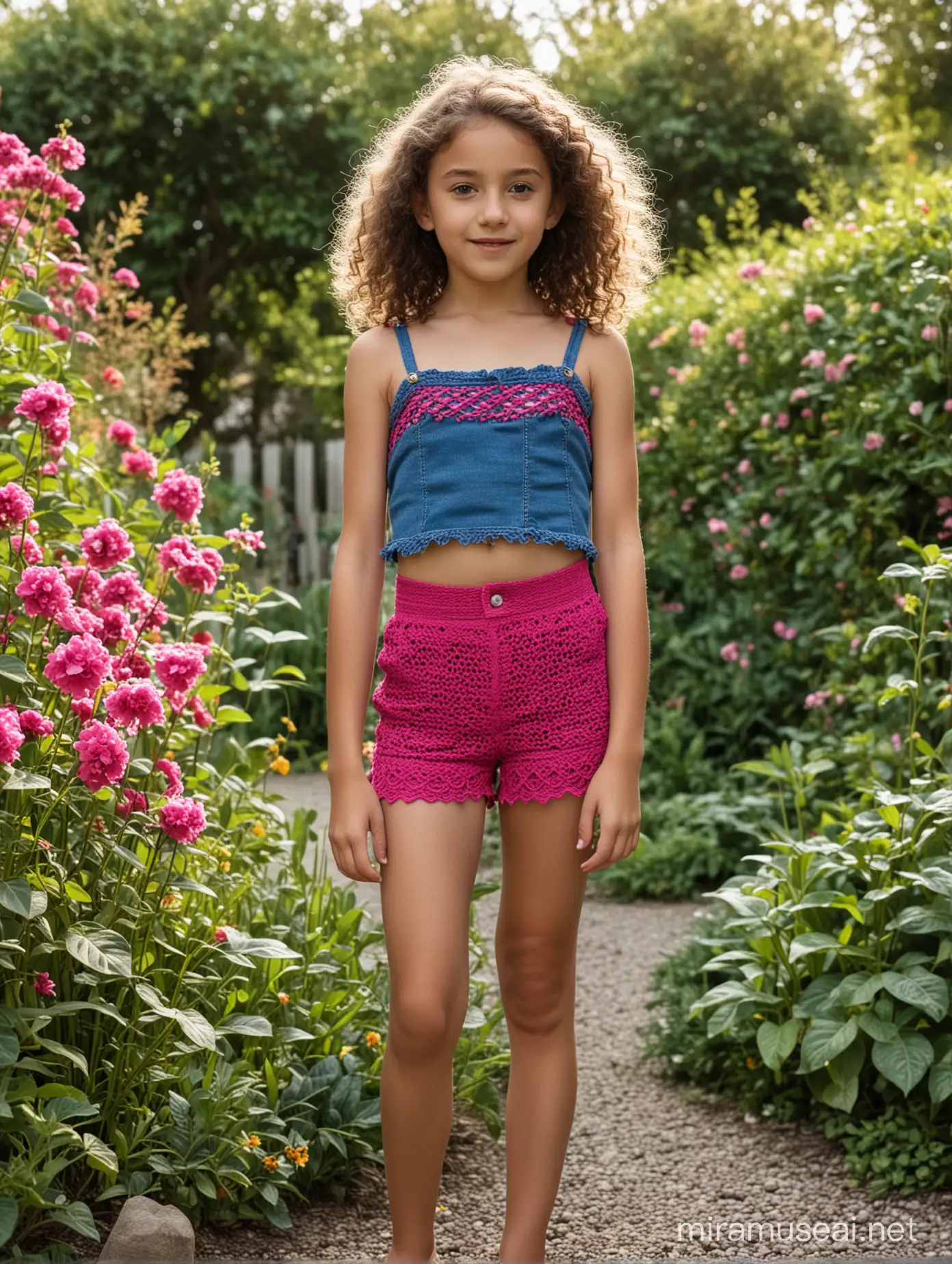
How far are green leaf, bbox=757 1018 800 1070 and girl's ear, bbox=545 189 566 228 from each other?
158 cm

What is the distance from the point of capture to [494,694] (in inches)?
77.8

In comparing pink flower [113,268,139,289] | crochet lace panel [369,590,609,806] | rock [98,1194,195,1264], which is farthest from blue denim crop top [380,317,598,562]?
pink flower [113,268,139,289]

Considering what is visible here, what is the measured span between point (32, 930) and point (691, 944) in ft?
6.48

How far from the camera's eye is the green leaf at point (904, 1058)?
2500 mm

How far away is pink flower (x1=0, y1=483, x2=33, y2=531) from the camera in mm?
2092

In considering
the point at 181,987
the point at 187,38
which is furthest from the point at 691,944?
the point at 187,38

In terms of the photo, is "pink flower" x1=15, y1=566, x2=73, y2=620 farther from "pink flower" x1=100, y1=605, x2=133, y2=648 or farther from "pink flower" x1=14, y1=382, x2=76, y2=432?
"pink flower" x1=14, y1=382, x2=76, y2=432

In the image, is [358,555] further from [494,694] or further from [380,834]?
[380,834]

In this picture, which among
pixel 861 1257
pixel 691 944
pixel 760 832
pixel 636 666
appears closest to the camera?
pixel 636 666

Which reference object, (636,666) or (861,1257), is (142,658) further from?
(861,1257)

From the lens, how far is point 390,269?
2.21m

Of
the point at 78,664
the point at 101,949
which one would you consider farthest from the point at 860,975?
A: the point at 78,664

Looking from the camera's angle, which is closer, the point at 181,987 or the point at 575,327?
the point at 575,327

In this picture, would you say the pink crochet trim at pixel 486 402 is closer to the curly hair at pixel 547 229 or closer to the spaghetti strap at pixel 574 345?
the spaghetti strap at pixel 574 345
